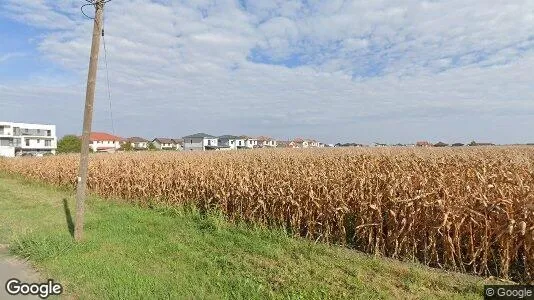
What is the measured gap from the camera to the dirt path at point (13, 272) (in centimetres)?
455

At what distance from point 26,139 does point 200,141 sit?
42559 millimetres

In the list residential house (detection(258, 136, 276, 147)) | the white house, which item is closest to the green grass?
Answer: the white house

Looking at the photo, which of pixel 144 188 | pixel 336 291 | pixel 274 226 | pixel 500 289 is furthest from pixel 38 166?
pixel 500 289

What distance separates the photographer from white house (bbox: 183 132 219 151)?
96.8m

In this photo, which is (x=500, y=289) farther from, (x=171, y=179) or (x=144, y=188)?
(x=144, y=188)

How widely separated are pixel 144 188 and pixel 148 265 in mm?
7045

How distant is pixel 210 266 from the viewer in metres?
5.26

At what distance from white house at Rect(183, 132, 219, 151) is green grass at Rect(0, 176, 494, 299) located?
89012 mm

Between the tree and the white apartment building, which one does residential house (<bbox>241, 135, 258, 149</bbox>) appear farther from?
the white apartment building

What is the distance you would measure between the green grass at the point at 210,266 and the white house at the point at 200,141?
89.0 m

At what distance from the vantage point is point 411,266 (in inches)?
197

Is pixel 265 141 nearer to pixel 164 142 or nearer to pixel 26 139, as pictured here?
pixel 164 142

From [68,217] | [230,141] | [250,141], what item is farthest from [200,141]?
[68,217]

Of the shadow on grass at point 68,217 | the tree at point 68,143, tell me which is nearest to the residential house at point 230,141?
the tree at point 68,143
